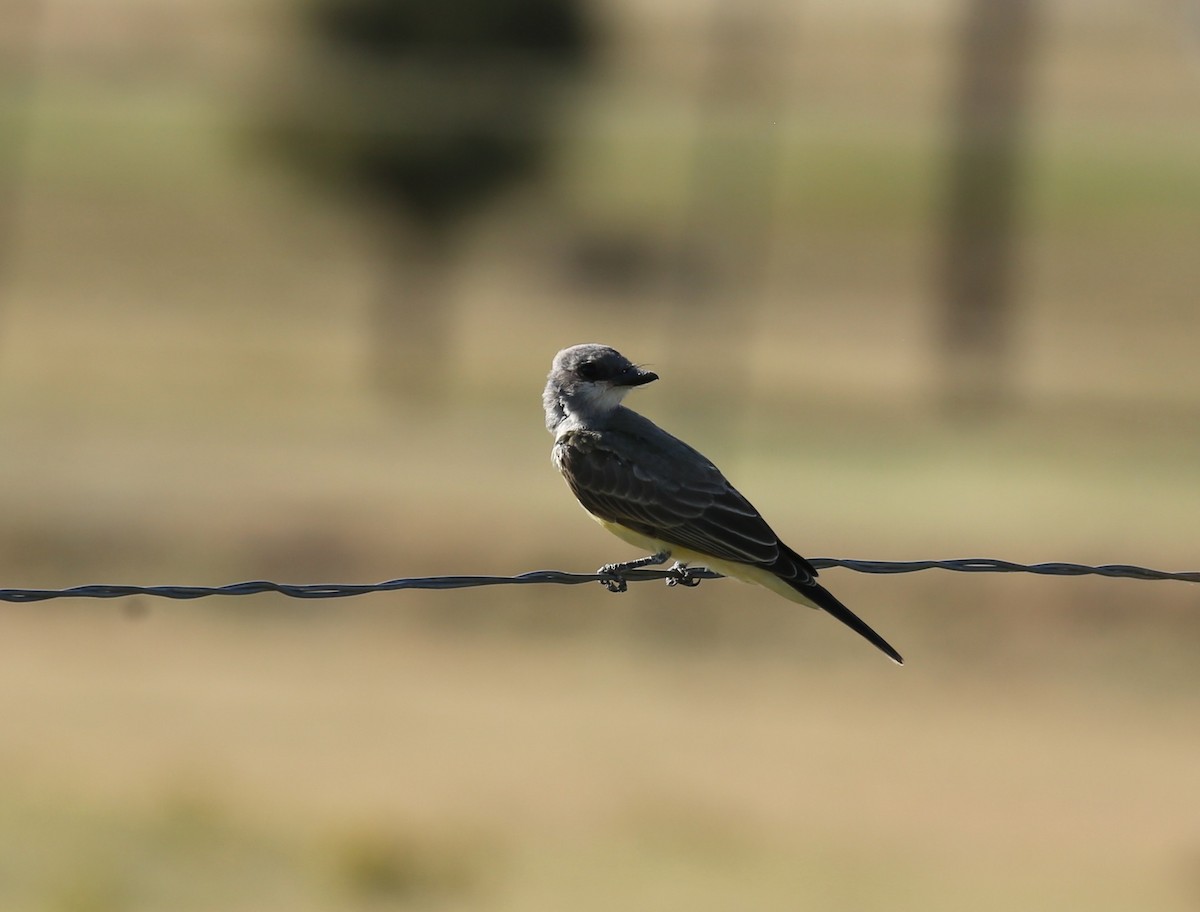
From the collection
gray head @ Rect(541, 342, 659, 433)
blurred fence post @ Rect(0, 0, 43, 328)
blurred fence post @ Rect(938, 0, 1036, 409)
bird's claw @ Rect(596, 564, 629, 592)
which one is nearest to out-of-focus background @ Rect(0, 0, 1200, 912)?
blurred fence post @ Rect(938, 0, 1036, 409)

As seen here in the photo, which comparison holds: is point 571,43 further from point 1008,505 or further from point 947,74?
point 947,74

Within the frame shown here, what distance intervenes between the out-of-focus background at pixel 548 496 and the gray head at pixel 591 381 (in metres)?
7.69

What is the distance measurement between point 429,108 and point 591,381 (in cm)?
3376

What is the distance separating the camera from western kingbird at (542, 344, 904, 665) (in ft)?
25.8

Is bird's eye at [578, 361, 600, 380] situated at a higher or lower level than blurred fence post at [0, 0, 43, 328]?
lower

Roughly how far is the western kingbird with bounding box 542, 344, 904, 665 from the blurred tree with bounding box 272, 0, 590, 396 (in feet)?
96.8

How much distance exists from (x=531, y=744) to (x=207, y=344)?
3324cm

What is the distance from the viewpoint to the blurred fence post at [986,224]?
42.0 m

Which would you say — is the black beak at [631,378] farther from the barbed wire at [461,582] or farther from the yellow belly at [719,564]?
the barbed wire at [461,582]

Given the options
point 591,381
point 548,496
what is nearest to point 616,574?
point 591,381

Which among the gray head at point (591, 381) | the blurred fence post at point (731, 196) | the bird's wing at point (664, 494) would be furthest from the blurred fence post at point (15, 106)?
the bird's wing at point (664, 494)

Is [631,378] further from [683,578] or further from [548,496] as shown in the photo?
[548,496]

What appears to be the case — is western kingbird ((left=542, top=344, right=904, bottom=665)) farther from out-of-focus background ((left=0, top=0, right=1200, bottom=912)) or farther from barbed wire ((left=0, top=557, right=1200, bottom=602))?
out-of-focus background ((left=0, top=0, right=1200, bottom=912))

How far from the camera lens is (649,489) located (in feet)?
27.1
